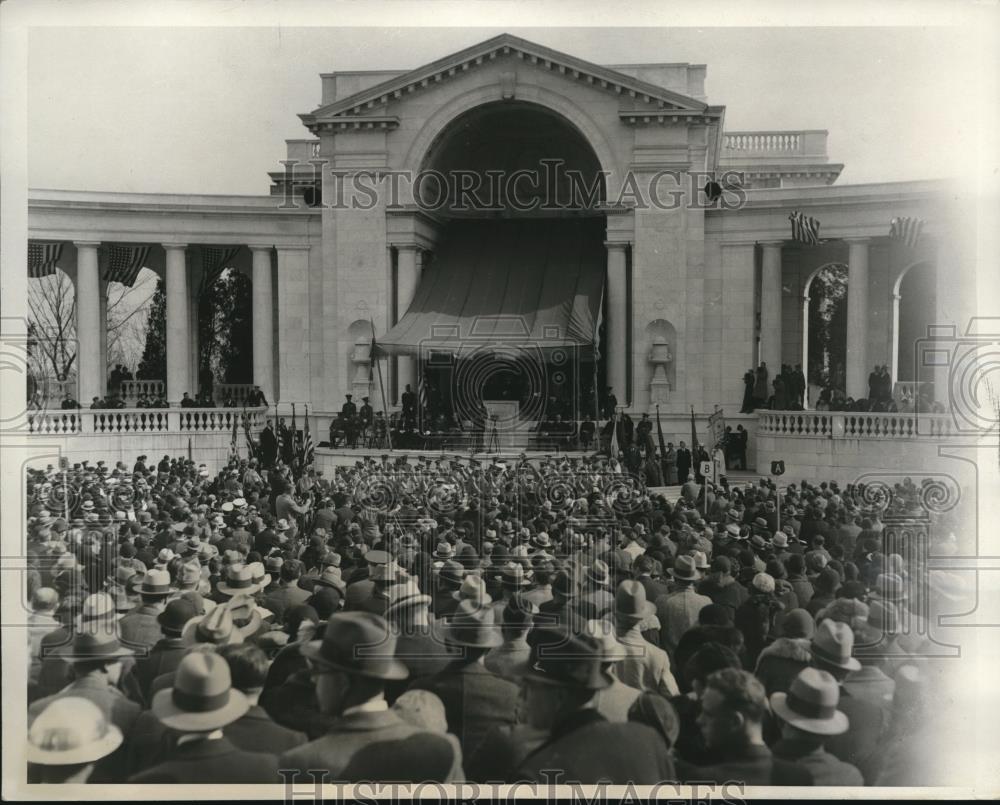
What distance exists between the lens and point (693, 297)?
2797cm

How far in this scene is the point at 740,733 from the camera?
7523mm

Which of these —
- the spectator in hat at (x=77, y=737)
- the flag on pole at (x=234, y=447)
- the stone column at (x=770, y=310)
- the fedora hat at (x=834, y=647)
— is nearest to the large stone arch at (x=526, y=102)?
the stone column at (x=770, y=310)

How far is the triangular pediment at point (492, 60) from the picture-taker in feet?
87.9

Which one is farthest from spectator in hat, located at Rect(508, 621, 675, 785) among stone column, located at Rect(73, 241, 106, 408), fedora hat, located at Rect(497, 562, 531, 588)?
stone column, located at Rect(73, 241, 106, 408)

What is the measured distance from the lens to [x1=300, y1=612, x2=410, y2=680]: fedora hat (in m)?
7.90

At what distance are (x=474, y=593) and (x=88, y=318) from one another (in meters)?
26.0

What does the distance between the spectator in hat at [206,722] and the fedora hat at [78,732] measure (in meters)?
0.74

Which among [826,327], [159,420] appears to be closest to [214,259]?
[159,420]

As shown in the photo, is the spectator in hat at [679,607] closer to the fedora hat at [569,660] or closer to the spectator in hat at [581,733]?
the fedora hat at [569,660]

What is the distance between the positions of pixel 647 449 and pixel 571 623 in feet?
48.6

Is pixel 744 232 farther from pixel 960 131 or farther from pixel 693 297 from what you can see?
pixel 960 131

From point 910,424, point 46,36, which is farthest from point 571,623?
point 910,424

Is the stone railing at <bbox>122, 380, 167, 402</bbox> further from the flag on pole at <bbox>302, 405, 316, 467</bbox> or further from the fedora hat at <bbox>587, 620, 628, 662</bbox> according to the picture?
the fedora hat at <bbox>587, 620, 628, 662</bbox>

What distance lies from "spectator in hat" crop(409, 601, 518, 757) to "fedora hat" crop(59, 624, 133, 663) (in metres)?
3.07
